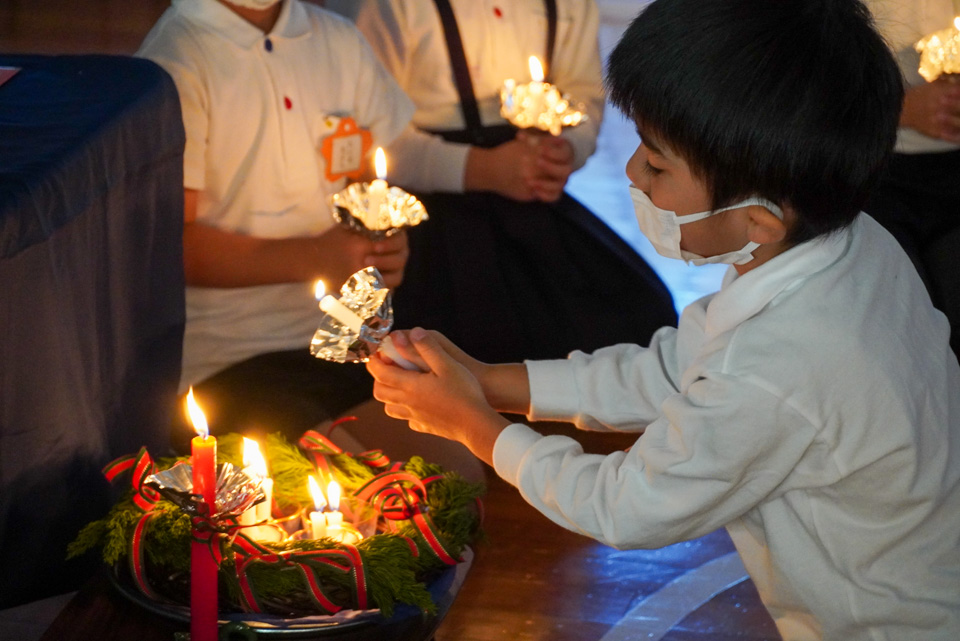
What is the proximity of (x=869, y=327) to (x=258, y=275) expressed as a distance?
1024mm

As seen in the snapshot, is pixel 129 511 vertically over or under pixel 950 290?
over

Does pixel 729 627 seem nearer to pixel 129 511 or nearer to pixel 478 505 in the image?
pixel 478 505

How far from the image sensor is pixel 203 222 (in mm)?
1850

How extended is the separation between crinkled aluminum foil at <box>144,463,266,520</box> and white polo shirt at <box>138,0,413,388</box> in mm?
711

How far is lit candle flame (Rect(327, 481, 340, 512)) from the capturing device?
51.3 inches

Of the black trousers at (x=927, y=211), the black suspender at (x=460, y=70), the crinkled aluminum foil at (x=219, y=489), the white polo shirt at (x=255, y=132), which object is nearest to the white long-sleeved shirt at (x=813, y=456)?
the crinkled aluminum foil at (x=219, y=489)

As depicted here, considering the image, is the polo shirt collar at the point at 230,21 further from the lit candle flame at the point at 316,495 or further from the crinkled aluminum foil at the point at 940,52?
the crinkled aluminum foil at the point at 940,52

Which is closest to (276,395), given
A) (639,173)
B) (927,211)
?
(639,173)

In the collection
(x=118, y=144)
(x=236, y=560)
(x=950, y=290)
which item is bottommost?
(x=950, y=290)

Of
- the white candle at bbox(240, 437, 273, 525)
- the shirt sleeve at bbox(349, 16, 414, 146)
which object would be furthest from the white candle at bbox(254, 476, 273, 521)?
the shirt sleeve at bbox(349, 16, 414, 146)

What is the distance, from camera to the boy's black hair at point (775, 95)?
1.12 m

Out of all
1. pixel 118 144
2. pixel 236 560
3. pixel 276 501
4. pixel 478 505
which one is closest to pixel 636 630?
pixel 478 505

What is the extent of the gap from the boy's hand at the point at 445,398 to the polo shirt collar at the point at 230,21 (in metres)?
0.70

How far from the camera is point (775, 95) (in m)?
1.12
